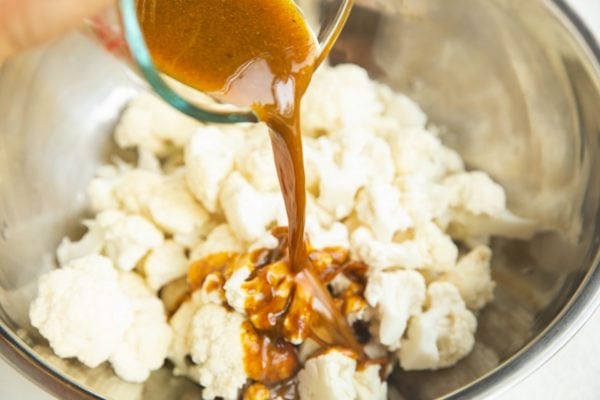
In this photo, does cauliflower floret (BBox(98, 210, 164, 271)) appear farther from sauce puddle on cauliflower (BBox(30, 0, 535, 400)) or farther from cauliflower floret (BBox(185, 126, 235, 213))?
cauliflower floret (BBox(185, 126, 235, 213))

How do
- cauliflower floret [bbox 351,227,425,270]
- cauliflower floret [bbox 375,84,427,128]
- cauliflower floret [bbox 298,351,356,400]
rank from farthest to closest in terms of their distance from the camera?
cauliflower floret [bbox 375,84,427,128] → cauliflower floret [bbox 351,227,425,270] → cauliflower floret [bbox 298,351,356,400]

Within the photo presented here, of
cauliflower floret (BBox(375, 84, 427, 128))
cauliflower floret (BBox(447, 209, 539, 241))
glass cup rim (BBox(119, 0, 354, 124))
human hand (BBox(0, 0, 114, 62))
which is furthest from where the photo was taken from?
cauliflower floret (BBox(375, 84, 427, 128))

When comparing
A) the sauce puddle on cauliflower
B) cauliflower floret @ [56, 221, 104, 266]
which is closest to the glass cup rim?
the sauce puddle on cauliflower

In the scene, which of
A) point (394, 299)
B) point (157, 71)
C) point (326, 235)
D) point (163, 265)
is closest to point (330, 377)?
point (394, 299)

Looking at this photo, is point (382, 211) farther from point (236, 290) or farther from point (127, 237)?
point (127, 237)

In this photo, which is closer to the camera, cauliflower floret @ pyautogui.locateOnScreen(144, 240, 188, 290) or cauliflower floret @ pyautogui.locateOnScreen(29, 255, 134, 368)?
cauliflower floret @ pyautogui.locateOnScreen(29, 255, 134, 368)

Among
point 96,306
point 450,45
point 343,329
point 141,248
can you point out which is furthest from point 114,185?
point 450,45

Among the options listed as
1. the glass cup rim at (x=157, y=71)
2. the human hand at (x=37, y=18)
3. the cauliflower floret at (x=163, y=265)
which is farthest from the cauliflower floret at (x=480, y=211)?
the human hand at (x=37, y=18)

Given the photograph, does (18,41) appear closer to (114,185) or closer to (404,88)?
(114,185)
